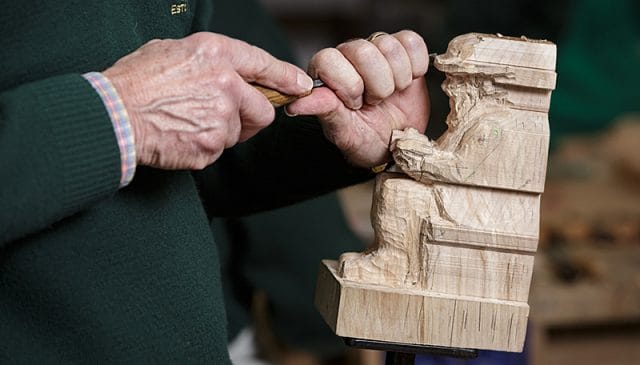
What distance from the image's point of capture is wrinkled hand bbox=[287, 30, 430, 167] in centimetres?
129

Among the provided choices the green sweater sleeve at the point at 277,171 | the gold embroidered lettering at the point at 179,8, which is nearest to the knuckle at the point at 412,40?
the green sweater sleeve at the point at 277,171

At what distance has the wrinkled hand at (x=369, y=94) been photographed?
4.24 feet

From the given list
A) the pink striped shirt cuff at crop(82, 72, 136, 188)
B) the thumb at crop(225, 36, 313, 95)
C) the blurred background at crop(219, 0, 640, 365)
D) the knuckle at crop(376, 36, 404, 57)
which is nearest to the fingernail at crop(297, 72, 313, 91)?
the thumb at crop(225, 36, 313, 95)

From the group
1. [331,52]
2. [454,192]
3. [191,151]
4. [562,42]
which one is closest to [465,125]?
[454,192]

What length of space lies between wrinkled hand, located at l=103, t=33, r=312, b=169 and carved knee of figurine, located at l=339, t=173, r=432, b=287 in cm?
26

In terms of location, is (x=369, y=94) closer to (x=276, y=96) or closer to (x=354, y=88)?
(x=354, y=88)

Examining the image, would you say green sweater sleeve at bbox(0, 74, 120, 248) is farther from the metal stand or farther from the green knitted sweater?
the metal stand

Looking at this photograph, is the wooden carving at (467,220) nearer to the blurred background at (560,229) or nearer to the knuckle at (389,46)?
the knuckle at (389,46)

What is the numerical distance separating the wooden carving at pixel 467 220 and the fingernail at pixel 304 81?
17 cm

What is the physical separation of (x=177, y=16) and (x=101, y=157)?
1.12 feet

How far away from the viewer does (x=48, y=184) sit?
3.37ft

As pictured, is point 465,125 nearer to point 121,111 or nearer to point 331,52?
point 331,52

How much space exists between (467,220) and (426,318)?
0.15 metres

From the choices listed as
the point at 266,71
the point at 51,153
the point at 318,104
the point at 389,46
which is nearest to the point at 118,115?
the point at 51,153
